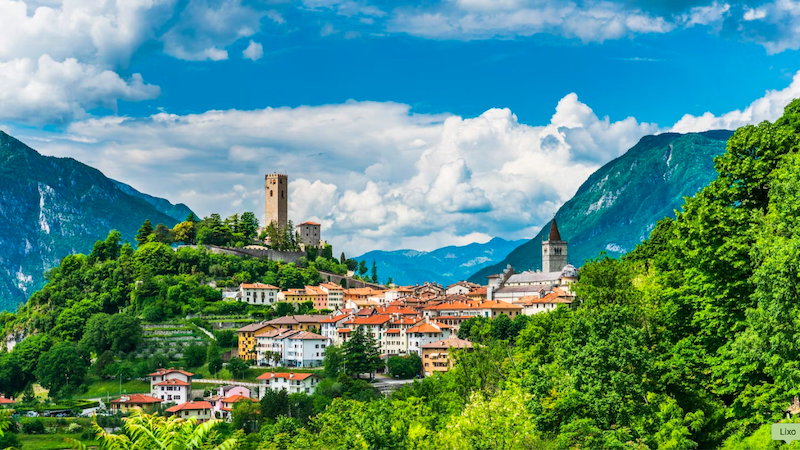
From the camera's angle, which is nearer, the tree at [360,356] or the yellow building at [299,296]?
the tree at [360,356]

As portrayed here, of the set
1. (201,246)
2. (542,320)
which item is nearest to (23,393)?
(201,246)

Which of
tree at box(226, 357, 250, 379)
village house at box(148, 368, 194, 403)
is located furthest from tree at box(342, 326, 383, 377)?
village house at box(148, 368, 194, 403)

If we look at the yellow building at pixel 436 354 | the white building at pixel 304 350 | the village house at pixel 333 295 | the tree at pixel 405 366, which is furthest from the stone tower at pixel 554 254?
the white building at pixel 304 350

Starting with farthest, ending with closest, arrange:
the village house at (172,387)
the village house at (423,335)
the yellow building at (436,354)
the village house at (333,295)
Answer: the village house at (333,295) < the village house at (423,335) < the yellow building at (436,354) < the village house at (172,387)

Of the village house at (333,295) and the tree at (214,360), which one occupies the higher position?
the village house at (333,295)

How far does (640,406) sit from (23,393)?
3153 inches

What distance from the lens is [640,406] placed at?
2111 cm

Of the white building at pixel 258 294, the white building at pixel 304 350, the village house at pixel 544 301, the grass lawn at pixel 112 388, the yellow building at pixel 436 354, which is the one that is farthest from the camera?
the white building at pixel 258 294

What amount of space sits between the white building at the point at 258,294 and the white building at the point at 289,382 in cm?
2733

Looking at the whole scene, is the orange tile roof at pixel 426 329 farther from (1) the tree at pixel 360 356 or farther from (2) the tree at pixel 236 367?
(2) the tree at pixel 236 367

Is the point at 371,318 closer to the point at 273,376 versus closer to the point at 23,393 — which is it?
the point at 273,376

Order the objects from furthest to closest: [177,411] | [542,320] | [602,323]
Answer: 1. [177,411]
2. [542,320]
3. [602,323]

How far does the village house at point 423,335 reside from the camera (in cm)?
9012

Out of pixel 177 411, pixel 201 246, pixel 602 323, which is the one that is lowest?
pixel 177 411
